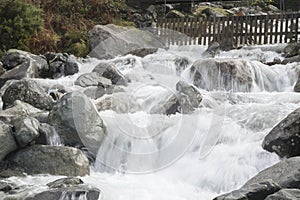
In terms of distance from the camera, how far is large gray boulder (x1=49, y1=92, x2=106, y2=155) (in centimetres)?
654

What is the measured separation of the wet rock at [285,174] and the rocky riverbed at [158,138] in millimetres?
14

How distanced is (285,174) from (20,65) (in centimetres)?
846

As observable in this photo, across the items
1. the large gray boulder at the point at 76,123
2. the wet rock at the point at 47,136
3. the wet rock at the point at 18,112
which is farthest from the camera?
the wet rock at the point at 18,112

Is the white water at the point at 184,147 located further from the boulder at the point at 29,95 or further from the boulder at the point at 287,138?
the boulder at the point at 29,95

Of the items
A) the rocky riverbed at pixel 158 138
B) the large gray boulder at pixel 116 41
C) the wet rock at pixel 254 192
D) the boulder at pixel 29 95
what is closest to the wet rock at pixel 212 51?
the large gray boulder at pixel 116 41

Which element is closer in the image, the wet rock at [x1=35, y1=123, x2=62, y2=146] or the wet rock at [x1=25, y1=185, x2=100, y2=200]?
the wet rock at [x1=25, y1=185, x2=100, y2=200]

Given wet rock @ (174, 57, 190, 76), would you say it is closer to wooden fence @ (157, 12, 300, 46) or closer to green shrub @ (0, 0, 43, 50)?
wooden fence @ (157, 12, 300, 46)

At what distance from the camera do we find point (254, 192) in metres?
3.99

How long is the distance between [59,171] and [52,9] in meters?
12.4

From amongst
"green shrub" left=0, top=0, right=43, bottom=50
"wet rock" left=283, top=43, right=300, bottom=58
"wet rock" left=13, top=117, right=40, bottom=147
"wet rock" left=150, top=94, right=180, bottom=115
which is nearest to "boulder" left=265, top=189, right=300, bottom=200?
"wet rock" left=13, top=117, right=40, bottom=147

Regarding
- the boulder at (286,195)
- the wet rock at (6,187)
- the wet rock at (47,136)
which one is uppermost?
the boulder at (286,195)

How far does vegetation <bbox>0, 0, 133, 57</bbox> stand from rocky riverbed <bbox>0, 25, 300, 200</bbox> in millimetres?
3646

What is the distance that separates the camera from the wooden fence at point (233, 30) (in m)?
13.9

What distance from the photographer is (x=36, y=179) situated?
557 centimetres
